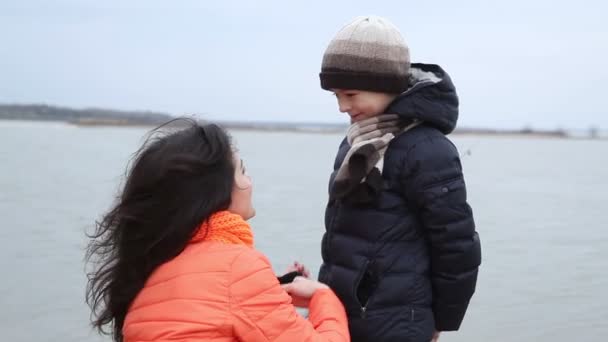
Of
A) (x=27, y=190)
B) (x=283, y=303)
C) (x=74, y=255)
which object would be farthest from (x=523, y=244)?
(x=27, y=190)

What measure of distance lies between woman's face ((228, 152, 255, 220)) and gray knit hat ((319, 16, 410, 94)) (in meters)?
0.48

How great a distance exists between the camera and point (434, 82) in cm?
222

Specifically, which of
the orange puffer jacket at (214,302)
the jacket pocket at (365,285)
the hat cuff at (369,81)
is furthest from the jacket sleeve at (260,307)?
the hat cuff at (369,81)

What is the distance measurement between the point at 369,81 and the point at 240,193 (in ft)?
1.83

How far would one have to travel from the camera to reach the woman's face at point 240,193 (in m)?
1.88

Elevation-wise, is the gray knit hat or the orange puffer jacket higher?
the gray knit hat

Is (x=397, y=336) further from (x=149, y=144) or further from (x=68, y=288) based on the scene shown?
(x=68, y=288)

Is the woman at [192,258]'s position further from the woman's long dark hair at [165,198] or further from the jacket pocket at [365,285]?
the jacket pocket at [365,285]

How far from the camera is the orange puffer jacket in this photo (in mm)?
1673

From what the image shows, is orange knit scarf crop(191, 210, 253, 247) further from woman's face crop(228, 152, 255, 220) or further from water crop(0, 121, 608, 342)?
water crop(0, 121, 608, 342)

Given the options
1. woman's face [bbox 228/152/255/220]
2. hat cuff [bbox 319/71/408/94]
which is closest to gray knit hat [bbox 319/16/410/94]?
hat cuff [bbox 319/71/408/94]

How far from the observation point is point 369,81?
220 centimetres

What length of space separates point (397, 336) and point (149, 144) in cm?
90

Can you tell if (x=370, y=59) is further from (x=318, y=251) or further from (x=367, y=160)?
(x=318, y=251)
